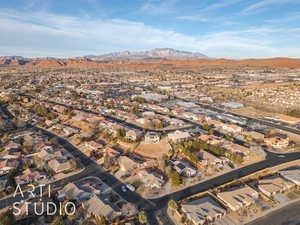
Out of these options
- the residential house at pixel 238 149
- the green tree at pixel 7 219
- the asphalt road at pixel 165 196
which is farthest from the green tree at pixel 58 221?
the residential house at pixel 238 149

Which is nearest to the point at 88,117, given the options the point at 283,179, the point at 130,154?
the point at 130,154

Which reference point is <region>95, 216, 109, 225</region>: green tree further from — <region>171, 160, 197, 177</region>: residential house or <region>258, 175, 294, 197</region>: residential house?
<region>258, 175, 294, 197</region>: residential house

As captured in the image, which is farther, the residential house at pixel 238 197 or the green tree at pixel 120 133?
the green tree at pixel 120 133

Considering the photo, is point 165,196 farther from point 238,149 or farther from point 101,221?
point 238,149

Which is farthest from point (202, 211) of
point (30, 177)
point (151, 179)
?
point (30, 177)

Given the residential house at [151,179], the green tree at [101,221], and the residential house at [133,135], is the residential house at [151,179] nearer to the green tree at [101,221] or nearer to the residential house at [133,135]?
the green tree at [101,221]

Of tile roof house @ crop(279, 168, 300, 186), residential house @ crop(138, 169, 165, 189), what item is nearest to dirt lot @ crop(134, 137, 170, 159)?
residential house @ crop(138, 169, 165, 189)

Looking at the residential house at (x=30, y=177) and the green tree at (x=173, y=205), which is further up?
the green tree at (x=173, y=205)
